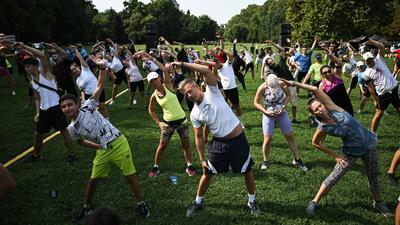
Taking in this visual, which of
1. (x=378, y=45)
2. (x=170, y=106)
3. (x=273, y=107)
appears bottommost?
(x=273, y=107)

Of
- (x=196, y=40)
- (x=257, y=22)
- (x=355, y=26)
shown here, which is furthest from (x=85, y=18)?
(x=257, y=22)

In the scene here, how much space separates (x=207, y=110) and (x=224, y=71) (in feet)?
16.1

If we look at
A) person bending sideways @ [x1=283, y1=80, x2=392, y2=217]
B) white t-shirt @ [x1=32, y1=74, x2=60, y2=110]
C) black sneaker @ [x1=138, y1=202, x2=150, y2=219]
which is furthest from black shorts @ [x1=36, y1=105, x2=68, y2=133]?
person bending sideways @ [x1=283, y1=80, x2=392, y2=217]

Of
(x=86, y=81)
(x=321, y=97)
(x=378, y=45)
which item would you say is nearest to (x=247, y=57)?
(x=86, y=81)

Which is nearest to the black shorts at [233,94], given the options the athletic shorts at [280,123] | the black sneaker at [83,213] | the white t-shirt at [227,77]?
the white t-shirt at [227,77]

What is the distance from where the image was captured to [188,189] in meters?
5.81

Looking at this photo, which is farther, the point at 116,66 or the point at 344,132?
the point at 116,66

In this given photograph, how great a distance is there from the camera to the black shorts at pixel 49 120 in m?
6.73

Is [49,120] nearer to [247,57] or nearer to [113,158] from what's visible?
[113,158]

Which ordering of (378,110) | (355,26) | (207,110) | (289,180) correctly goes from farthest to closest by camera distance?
(355,26), (378,110), (289,180), (207,110)

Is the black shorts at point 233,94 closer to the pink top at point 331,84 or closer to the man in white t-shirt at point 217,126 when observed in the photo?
the pink top at point 331,84

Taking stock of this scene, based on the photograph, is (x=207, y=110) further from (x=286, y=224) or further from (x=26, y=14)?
(x=26, y=14)

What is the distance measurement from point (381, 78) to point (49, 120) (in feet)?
23.7

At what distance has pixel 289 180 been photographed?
5.99 meters
